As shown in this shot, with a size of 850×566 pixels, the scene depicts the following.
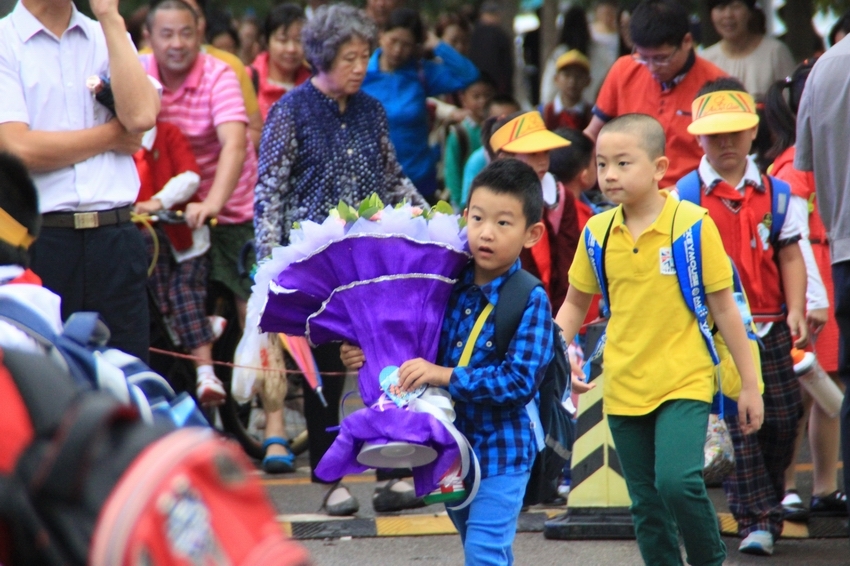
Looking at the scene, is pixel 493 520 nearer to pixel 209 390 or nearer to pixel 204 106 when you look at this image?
pixel 209 390

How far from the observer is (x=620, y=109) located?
22.7ft

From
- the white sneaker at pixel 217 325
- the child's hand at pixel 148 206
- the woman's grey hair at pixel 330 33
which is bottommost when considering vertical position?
the white sneaker at pixel 217 325

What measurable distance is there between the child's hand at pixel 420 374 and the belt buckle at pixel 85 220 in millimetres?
1656

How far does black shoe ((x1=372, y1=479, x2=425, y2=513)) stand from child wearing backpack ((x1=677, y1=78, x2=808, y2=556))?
149 centimetres

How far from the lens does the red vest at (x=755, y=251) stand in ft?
17.2

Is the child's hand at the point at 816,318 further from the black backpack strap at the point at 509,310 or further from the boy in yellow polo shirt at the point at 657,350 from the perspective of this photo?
the black backpack strap at the point at 509,310

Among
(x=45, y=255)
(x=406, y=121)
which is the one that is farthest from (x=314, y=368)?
(x=406, y=121)

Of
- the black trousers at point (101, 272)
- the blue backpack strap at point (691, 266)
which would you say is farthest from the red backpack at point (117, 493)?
the black trousers at point (101, 272)

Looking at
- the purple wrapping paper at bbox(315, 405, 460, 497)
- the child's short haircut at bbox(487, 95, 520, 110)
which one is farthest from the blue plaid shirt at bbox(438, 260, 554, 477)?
the child's short haircut at bbox(487, 95, 520, 110)

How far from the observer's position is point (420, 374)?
3.61 metres

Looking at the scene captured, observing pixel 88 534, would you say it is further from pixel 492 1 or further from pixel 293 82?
pixel 492 1

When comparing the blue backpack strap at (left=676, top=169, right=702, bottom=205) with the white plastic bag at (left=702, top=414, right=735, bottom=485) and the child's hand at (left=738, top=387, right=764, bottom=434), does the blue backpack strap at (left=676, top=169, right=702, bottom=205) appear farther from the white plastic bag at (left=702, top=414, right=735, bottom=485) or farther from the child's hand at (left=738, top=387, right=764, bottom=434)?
the child's hand at (left=738, top=387, right=764, bottom=434)

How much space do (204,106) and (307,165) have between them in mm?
1532

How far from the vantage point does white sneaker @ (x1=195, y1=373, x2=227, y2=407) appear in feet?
21.6
